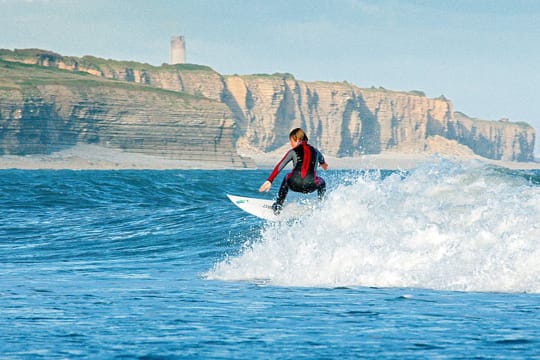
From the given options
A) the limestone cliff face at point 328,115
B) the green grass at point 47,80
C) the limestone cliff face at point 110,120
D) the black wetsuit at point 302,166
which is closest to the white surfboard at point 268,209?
the black wetsuit at point 302,166

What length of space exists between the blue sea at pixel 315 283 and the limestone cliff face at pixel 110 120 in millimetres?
105387

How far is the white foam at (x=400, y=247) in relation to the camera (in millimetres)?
10125

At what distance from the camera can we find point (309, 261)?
11062 mm

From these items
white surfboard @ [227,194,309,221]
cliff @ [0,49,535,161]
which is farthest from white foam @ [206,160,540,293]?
cliff @ [0,49,535,161]

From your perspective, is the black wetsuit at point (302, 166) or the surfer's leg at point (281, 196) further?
the surfer's leg at point (281, 196)

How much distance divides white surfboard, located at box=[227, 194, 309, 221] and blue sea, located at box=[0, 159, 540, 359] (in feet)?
0.94

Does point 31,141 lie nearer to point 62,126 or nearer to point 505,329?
point 62,126

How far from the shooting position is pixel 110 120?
5027 inches

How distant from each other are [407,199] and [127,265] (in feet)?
14.4

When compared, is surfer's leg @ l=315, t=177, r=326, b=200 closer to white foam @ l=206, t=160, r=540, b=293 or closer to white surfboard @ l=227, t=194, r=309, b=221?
white foam @ l=206, t=160, r=540, b=293

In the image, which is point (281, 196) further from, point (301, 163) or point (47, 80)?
point (47, 80)

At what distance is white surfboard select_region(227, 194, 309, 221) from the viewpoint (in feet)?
43.5

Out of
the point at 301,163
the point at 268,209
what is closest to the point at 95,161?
the point at 268,209

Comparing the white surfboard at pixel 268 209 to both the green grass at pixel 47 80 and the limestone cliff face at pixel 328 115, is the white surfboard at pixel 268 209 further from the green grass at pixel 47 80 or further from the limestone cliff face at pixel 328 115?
the limestone cliff face at pixel 328 115
